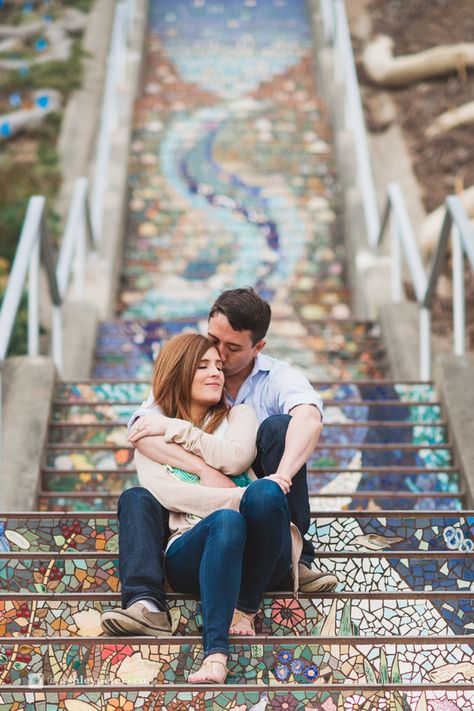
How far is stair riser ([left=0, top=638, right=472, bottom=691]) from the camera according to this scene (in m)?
3.15

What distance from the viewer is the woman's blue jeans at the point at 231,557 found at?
3.18 metres

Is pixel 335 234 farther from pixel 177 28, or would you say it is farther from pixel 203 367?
pixel 203 367

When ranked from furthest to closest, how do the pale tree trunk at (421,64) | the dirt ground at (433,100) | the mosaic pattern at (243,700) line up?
the pale tree trunk at (421,64), the dirt ground at (433,100), the mosaic pattern at (243,700)

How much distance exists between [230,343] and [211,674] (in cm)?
112

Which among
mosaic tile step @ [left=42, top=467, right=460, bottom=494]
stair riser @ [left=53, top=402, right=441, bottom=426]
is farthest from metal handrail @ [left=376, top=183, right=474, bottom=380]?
mosaic tile step @ [left=42, top=467, right=460, bottom=494]

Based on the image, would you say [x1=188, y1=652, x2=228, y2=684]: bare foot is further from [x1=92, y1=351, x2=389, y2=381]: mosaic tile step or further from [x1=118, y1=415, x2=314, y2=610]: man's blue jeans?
[x1=92, y1=351, x2=389, y2=381]: mosaic tile step

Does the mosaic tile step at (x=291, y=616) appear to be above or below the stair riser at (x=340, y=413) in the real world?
below

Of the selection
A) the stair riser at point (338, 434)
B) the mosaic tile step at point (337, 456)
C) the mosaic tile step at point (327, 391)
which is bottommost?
the mosaic tile step at point (337, 456)

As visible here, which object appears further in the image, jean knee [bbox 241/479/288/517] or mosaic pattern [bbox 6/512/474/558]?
mosaic pattern [bbox 6/512/474/558]

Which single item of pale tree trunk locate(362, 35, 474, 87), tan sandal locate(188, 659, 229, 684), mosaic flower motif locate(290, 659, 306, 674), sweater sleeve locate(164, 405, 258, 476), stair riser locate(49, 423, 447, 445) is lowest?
Result: tan sandal locate(188, 659, 229, 684)

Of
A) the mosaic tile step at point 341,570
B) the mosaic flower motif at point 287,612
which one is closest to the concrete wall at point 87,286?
the mosaic tile step at point 341,570

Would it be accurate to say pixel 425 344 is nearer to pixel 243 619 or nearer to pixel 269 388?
pixel 269 388

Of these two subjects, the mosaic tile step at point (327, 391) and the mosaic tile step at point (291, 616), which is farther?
the mosaic tile step at point (327, 391)

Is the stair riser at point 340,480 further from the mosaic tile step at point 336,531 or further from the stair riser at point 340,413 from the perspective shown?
the mosaic tile step at point 336,531
